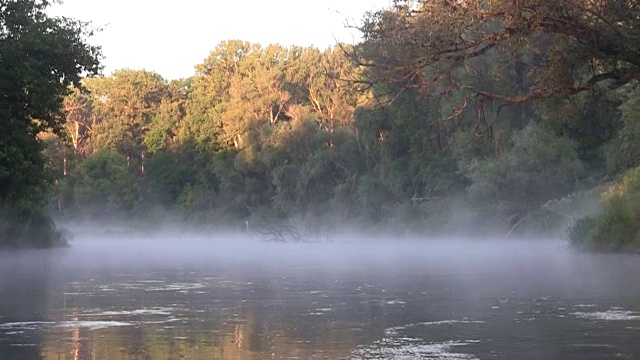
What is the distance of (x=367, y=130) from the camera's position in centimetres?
7438

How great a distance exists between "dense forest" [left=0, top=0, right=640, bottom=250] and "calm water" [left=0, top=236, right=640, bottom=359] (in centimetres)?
344

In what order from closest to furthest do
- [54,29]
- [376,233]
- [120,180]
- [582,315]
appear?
1. [582,315]
2. [54,29]
3. [376,233]
4. [120,180]

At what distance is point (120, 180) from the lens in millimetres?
108188

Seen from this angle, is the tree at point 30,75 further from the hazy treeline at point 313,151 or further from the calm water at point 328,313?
the hazy treeline at point 313,151

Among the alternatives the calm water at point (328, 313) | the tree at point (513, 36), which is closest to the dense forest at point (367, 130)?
the tree at point (513, 36)

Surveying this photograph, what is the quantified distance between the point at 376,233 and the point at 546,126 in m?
21.5

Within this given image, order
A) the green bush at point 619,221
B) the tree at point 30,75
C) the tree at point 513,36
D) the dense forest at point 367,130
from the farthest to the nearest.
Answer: the green bush at point 619,221 < the tree at point 30,75 < the dense forest at point 367,130 < the tree at point 513,36

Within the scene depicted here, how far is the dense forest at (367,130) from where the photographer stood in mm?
17672

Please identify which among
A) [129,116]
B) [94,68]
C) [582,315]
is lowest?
[582,315]

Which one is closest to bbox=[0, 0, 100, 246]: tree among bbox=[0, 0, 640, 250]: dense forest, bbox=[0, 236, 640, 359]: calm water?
bbox=[0, 0, 640, 250]: dense forest

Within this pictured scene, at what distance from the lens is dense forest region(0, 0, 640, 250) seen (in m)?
17.7

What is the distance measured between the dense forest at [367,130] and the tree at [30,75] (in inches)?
2.9

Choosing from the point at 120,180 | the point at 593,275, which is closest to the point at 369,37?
the point at 593,275

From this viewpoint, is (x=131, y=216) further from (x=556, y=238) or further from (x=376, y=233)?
(x=556, y=238)
